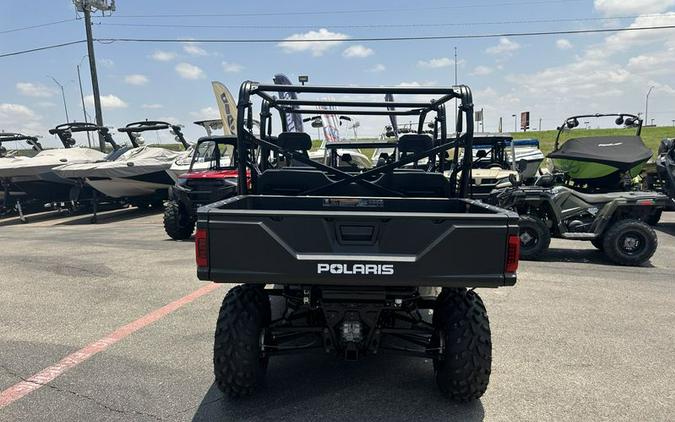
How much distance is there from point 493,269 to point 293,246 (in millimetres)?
1106

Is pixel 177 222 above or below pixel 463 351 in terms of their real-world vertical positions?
below

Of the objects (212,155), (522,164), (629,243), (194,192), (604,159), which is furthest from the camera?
(522,164)

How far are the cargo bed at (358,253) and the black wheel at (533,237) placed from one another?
192 inches

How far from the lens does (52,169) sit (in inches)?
541

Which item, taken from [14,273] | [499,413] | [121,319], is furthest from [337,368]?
[14,273]

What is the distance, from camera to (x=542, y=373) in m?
3.54

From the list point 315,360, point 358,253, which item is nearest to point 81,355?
point 315,360

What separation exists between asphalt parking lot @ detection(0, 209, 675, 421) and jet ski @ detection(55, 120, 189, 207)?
6.74 metres

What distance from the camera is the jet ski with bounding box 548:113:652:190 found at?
862cm

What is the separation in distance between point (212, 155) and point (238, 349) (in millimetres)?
8048

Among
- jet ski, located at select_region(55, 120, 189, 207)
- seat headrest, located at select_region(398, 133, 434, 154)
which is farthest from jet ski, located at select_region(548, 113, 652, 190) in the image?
jet ski, located at select_region(55, 120, 189, 207)

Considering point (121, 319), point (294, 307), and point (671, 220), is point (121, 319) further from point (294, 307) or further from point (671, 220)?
point (671, 220)

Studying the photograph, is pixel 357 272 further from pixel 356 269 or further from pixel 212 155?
pixel 212 155

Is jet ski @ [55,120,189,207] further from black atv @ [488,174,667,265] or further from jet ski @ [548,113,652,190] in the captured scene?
jet ski @ [548,113,652,190]
